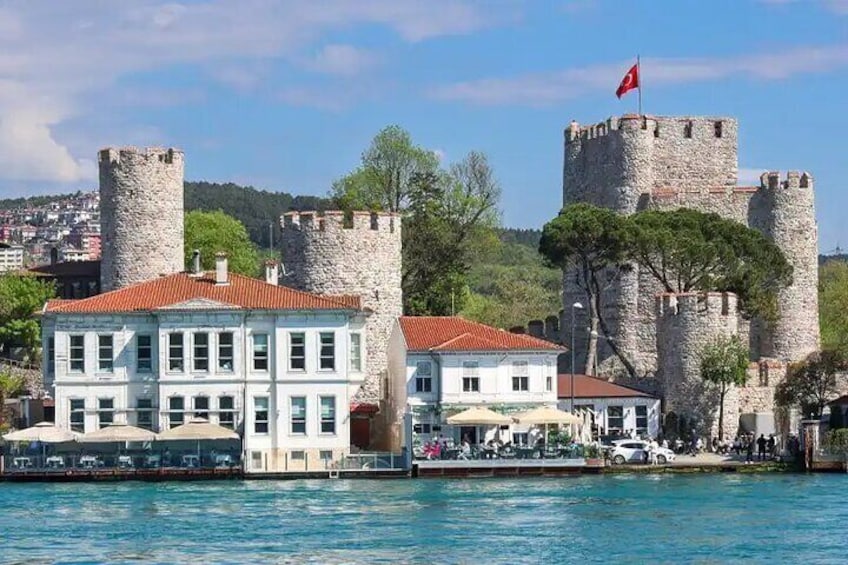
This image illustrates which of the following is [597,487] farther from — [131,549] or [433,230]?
[433,230]

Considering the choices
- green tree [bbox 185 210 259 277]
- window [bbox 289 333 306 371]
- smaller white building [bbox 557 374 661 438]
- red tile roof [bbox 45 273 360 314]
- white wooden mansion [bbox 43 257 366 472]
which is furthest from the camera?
green tree [bbox 185 210 259 277]

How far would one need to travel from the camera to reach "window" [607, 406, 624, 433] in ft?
244

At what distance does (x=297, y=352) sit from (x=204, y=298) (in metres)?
3.31

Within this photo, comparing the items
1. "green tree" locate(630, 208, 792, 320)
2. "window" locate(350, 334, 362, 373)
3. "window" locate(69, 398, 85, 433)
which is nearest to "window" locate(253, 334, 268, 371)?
"window" locate(350, 334, 362, 373)

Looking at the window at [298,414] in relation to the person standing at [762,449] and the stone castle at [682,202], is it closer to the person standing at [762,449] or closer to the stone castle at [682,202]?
the person standing at [762,449]

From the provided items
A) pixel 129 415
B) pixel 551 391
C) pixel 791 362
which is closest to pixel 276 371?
pixel 129 415

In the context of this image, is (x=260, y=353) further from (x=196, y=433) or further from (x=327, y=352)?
(x=196, y=433)

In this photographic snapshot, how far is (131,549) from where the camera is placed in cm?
4788

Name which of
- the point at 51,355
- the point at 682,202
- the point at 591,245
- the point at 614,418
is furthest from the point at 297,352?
the point at 682,202

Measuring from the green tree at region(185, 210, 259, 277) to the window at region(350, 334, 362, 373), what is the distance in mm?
23314

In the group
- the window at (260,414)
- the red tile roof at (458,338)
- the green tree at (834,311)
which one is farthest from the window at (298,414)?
the green tree at (834,311)

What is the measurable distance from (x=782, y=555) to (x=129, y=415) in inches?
1044

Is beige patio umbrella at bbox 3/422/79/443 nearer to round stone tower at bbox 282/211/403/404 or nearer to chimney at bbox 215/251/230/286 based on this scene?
chimney at bbox 215/251/230/286

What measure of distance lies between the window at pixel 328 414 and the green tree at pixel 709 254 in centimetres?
1522
